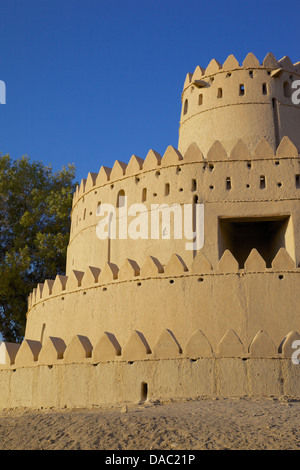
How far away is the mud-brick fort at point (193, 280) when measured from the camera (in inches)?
396

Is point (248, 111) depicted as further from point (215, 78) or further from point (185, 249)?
point (185, 249)

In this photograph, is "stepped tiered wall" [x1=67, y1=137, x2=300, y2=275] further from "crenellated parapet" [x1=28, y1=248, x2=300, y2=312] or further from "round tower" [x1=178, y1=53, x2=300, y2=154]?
"round tower" [x1=178, y1=53, x2=300, y2=154]

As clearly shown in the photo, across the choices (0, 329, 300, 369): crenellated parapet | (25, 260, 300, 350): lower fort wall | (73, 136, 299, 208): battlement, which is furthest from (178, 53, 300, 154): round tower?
(0, 329, 300, 369): crenellated parapet

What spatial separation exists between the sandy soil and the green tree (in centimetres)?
1303

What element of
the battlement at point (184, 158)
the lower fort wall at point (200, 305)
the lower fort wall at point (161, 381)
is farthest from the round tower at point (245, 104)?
the lower fort wall at point (161, 381)

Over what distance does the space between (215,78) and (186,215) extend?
5.63 meters

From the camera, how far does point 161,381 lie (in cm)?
1006

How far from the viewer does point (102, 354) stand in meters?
10.7

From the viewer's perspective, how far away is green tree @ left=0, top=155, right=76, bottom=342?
69.1 ft

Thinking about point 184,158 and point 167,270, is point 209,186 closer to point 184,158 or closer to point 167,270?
point 184,158

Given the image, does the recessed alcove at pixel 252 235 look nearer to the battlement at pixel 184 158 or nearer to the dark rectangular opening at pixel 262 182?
the dark rectangular opening at pixel 262 182

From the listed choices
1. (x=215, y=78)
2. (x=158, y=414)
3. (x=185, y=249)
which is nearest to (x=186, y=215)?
→ (x=185, y=249)

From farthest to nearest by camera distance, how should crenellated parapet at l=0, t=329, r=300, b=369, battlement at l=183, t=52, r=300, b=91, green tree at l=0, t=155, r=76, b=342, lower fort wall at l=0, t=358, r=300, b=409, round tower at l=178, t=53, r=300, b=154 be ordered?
green tree at l=0, t=155, r=76, b=342 < battlement at l=183, t=52, r=300, b=91 < round tower at l=178, t=53, r=300, b=154 < crenellated parapet at l=0, t=329, r=300, b=369 < lower fort wall at l=0, t=358, r=300, b=409

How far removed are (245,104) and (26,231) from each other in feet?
35.9
